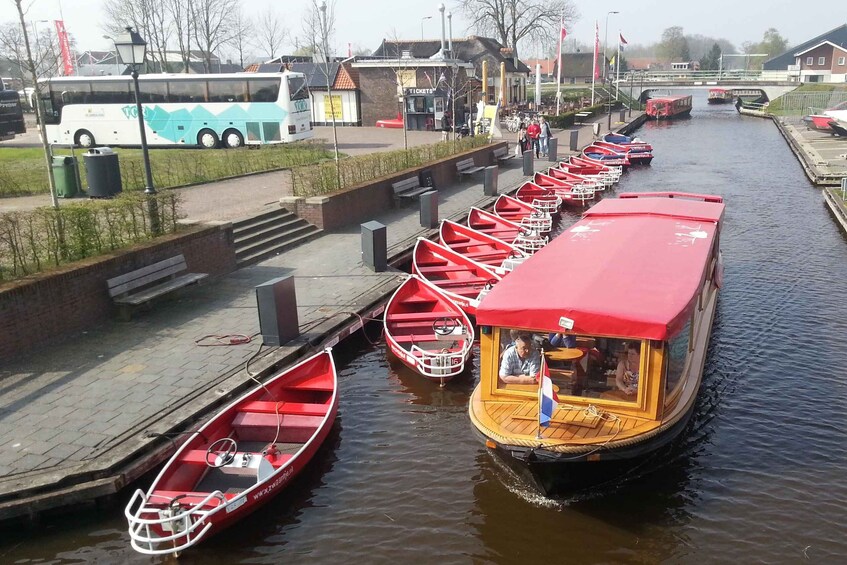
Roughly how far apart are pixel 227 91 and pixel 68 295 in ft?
71.2

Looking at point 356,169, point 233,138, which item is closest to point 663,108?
point 233,138

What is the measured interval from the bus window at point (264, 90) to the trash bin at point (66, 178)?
41.7 ft

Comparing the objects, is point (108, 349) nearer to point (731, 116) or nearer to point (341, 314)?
point (341, 314)

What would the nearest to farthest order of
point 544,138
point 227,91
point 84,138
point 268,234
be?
point 268,234
point 227,91
point 84,138
point 544,138

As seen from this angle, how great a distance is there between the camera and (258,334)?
38.6 ft

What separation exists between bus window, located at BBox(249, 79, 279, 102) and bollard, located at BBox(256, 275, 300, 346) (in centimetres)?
2149

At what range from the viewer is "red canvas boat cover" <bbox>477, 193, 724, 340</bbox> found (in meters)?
7.72

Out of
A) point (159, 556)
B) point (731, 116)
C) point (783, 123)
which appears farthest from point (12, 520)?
point (731, 116)

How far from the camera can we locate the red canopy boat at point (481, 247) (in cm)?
1586

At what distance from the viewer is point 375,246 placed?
49.7 feet

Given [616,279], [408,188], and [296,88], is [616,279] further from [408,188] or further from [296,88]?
[296,88]

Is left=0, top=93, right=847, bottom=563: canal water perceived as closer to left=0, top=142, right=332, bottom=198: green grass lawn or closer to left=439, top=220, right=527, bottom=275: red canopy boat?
left=439, top=220, right=527, bottom=275: red canopy boat

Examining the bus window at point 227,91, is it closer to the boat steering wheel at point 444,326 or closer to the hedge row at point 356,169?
the hedge row at point 356,169

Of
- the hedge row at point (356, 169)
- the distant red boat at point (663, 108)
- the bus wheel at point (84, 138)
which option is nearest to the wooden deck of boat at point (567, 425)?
the hedge row at point (356, 169)
